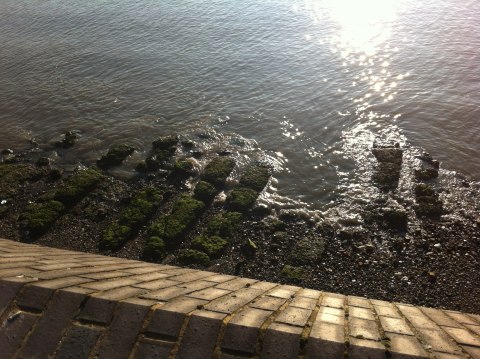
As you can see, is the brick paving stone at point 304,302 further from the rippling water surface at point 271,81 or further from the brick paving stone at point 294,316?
the rippling water surface at point 271,81

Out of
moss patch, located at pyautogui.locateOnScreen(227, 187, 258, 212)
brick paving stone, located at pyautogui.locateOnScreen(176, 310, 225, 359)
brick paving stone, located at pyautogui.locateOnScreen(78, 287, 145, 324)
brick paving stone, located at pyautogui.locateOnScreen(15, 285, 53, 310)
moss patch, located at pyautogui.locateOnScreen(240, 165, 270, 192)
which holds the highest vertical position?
brick paving stone, located at pyautogui.locateOnScreen(15, 285, 53, 310)

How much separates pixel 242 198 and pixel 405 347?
9.41 metres

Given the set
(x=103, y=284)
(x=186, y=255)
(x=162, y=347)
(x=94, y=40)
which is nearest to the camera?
(x=162, y=347)

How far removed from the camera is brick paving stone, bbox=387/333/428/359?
2537 mm

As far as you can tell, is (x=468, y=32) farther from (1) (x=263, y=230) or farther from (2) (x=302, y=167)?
(1) (x=263, y=230)

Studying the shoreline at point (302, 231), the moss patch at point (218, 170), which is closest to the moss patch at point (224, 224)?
the shoreline at point (302, 231)

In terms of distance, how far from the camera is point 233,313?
2848 mm

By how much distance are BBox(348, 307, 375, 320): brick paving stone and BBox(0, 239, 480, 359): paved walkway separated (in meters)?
0.04

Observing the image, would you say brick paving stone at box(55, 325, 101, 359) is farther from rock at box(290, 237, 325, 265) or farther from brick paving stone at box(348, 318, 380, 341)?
rock at box(290, 237, 325, 265)

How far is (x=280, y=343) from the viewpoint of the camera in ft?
8.31

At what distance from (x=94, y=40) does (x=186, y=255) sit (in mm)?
20755

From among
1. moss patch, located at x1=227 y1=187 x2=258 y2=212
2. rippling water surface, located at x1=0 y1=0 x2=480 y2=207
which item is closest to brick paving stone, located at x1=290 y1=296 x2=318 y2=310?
moss patch, located at x1=227 y1=187 x2=258 y2=212

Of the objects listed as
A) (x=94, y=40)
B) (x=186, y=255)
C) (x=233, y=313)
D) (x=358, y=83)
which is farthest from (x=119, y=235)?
(x=94, y=40)

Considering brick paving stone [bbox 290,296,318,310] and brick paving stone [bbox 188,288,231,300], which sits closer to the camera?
brick paving stone [bbox 188,288,231,300]
